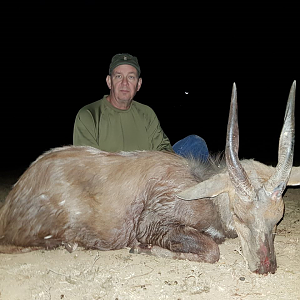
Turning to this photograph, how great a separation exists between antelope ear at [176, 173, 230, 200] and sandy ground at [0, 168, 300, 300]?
2.23ft

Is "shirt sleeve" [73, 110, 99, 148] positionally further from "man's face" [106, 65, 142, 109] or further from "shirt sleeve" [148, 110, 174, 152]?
"shirt sleeve" [148, 110, 174, 152]

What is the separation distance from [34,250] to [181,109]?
98.2 ft

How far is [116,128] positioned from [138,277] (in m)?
2.18

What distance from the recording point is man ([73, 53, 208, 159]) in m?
4.54

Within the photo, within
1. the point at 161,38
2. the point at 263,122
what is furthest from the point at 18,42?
the point at 263,122

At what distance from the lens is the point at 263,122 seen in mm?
21844

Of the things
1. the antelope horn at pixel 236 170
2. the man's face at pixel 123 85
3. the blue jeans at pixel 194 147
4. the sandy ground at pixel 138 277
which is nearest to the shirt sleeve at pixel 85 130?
the man's face at pixel 123 85

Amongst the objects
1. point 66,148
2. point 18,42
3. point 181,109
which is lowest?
point 181,109

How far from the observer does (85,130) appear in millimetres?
4512

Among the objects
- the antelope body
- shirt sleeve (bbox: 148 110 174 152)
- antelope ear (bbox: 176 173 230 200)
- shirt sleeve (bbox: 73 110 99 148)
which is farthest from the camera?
shirt sleeve (bbox: 148 110 174 152)

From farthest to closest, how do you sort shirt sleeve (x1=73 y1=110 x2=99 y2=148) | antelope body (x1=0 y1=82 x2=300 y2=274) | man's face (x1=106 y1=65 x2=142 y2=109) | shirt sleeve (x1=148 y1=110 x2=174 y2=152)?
shirt sleeve (x1=148 y1=110 x2=174 y2=152) < man's face (x1=106 y1=65 x2=142 y2=109) < shirt sleeve (x1=73 y1=110 x2=99 y2=148) < antelope body (x1=0 y1=82 x2=300 y2=274)

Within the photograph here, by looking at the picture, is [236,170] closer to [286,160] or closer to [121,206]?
[286,160]

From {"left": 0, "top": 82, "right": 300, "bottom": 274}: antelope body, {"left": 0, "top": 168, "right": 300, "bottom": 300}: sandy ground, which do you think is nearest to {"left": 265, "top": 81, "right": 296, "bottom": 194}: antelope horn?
{"left": 0, "top": 82, "right": 300, "bottom": 274}: antelope body

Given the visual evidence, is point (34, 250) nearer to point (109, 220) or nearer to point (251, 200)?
point (109, 220)
